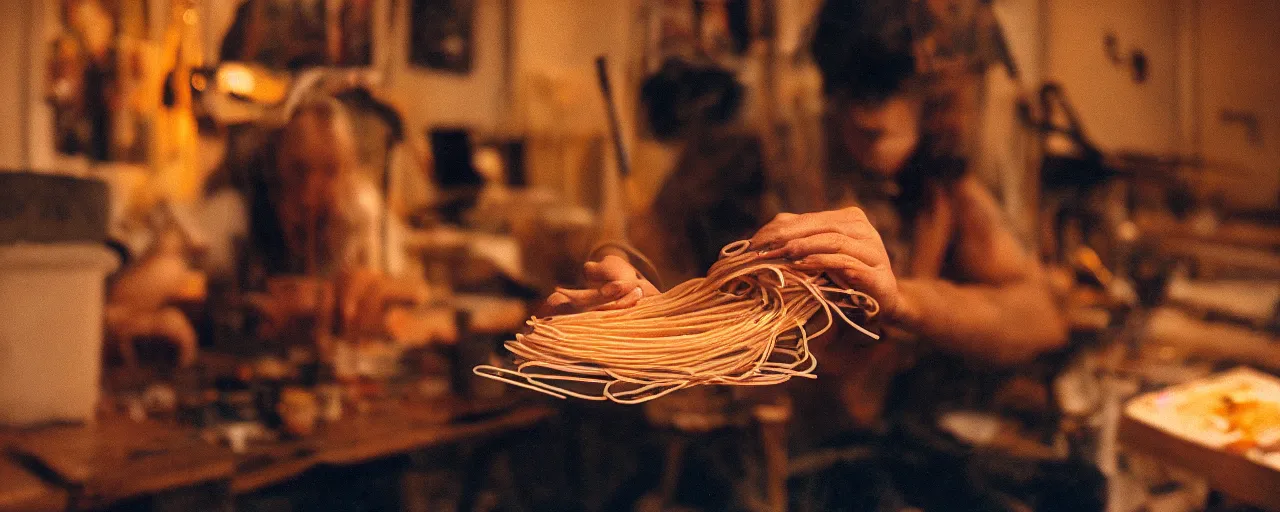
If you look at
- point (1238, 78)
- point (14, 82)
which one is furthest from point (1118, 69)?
point (14, 82)

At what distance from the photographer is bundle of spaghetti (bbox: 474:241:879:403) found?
38.8 inches

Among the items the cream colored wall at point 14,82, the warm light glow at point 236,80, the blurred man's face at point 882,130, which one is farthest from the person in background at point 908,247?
the cream colored wall at point 14,82

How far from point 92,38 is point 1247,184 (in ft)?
7.97

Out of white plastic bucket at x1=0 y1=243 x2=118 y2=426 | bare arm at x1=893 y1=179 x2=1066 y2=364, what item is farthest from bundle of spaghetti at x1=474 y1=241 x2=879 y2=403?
white plastic bucket at x1=0 y1=243 x2=118 y2=426

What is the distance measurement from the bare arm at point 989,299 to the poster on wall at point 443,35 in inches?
39.6

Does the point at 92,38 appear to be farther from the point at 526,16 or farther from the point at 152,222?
the point at 526,16

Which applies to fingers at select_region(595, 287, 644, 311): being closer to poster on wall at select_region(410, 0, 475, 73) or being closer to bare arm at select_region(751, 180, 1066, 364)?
bare arm at select_region(751, 180, 1066, 364)

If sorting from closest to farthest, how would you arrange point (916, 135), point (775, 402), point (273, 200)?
point (916, 135), point (775, 402), point (273, 200)

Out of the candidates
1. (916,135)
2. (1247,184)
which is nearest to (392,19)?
(916,135)

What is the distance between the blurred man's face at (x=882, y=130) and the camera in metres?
1.49

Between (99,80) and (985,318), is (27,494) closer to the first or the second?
(99,80)

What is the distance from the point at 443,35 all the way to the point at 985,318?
3.91 ft

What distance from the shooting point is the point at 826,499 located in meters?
1.76

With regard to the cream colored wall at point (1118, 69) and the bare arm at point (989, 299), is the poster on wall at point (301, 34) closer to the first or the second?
the bare arm at point (989, 299)
